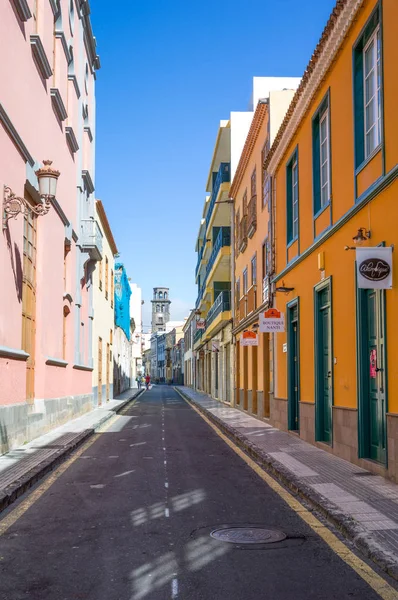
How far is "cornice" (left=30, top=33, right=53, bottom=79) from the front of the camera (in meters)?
14.1

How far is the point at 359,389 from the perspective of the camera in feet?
34.0

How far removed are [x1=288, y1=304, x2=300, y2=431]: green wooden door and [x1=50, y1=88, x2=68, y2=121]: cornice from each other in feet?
25.8

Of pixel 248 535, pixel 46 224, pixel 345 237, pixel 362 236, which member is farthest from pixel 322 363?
pixel 46 224

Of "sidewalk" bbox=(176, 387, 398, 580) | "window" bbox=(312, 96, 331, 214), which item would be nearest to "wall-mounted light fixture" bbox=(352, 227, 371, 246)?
"window" bbox=(312, 96, 331, 214)

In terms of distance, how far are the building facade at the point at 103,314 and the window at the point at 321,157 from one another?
15.6 m

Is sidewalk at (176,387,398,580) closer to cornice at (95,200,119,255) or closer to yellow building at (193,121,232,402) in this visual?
cornice at (95,200,119,255)

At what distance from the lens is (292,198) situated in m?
16.9

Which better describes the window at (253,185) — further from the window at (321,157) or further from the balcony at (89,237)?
the window at (321,157)

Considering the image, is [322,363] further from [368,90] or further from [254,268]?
[254,268]

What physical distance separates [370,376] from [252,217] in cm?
1410

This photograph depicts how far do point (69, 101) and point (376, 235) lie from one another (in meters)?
13.6

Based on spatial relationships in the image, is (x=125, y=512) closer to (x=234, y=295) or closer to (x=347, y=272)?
(x=347, y=272)

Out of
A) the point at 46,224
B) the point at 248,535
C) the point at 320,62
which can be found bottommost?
the point at 248,535

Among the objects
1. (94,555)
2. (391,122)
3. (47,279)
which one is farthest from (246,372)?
(94,555)
